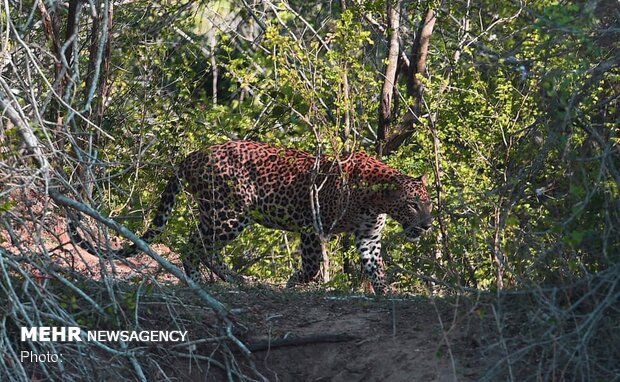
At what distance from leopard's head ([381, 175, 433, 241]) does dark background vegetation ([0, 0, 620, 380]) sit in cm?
20

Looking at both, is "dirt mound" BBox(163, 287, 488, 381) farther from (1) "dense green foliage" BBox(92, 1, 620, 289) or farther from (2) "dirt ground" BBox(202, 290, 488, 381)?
(1) "dense green foliage" BBox(92, 1, 620, 289)

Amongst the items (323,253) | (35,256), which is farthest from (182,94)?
(35,256)

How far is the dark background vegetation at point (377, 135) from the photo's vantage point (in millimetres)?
6879

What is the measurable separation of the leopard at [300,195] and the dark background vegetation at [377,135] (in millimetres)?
289

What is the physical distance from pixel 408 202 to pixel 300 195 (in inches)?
41.0

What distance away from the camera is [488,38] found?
523 inches

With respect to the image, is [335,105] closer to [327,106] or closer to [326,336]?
[327,106]

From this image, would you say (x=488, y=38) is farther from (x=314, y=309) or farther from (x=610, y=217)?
(x=610, y=217)

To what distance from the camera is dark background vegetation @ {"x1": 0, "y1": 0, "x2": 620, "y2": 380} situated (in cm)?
688

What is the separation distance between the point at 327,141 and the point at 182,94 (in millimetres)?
2135

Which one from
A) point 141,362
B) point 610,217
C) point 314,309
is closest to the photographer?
point 610,217

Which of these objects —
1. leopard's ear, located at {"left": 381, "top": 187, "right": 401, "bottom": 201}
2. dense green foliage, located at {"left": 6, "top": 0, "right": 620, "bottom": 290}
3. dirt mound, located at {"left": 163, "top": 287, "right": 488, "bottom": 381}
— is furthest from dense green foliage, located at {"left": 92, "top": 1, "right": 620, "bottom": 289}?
dirt mound, located at {"left": 163, "top": 287, "right": 488, "bottom": 381}

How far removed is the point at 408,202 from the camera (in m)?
11.4

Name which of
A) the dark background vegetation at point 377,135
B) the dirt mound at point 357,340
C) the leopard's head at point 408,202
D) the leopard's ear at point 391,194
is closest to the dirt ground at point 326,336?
the dirt mound at point 357,340
